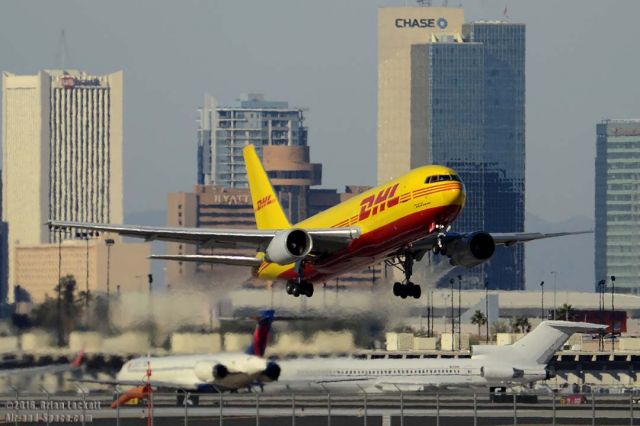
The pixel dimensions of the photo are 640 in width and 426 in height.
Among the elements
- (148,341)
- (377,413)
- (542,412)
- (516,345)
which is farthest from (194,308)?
(516,345)

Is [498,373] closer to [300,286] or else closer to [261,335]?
[261,335]

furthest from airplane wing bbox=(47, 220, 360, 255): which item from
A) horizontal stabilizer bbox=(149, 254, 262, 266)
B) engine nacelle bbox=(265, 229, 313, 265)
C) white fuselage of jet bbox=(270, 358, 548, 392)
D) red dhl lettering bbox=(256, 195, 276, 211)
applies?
white fuselage of jet bbox=(270, 358, 548, 392)

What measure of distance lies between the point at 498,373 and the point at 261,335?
1950 cm

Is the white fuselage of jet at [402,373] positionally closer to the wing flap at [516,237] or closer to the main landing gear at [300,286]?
the wing flap at [516,237]

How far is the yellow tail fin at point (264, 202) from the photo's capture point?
10200 centimetres

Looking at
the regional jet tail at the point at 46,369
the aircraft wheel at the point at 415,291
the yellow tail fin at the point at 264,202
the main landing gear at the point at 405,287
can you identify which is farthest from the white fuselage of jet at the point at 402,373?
the aircraft wheel at the point at 415,291

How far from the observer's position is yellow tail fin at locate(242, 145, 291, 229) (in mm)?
102000

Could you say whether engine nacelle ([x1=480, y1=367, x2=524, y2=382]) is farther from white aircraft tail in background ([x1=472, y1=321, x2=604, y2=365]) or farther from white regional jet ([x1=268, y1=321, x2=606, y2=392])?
white aircraft tail in background ([x1=472, y1=321, x2=604, y2=365])

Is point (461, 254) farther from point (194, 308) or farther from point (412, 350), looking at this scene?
point (412, 350)

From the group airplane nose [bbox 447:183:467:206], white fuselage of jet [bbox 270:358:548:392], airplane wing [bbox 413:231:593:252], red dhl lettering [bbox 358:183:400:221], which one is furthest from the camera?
white fuselage of jet [bbox 270:358:548:392]

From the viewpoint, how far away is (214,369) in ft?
354

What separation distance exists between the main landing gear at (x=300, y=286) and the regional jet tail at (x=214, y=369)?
17.6 meters

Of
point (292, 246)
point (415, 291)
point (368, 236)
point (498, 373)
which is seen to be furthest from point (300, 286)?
point (498, 373)

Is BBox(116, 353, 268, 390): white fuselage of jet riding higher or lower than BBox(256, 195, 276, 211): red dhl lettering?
lower
